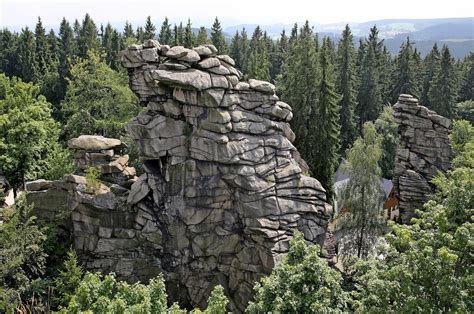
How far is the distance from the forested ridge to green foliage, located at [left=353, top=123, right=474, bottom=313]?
0.11 feet

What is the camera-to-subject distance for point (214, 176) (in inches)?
898

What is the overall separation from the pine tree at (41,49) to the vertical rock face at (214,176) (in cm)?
4263

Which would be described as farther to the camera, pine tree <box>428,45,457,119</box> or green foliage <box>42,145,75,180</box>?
pine tree <box>428,45,457,119</box>

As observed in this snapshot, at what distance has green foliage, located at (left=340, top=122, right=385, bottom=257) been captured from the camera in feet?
86.0

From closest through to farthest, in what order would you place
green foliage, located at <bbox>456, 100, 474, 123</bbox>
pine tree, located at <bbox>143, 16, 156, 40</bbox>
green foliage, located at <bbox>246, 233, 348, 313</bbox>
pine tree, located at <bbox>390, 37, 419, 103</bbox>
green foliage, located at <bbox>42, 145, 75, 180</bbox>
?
1. green foliage, located at <bbox>246, 233, 348, 313</bbox>
2. green foliage, located at <bbox>42, 145, 75, 180</bbox>
3. green foliage, located at <bbox>456, 100, 474, 123</bbox>
4. pine tree, located at <bbox>390, 37, 419, 103</bbox>
5. pine tree, located at <bbox>143, 16, 156, 40</bbox>

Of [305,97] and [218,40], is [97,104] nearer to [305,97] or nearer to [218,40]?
[305,97]

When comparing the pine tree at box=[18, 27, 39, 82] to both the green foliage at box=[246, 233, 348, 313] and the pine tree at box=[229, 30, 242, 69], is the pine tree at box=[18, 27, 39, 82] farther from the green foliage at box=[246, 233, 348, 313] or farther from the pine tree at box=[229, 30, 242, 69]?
the green foliage at box=[246, 233, 348, 313]

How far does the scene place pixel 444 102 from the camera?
48750mm

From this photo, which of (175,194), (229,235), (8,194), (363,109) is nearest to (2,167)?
(8,194)

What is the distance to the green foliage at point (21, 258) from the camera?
67.1 feet

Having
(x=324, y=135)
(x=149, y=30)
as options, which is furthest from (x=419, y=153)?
(x=149, y=30)

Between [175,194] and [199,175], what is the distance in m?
1.64

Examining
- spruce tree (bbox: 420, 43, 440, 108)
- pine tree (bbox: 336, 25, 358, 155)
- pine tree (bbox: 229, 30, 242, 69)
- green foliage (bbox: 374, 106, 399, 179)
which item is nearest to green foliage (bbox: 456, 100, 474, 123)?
spruce tree (bbox: 420, 43, 440, 108)

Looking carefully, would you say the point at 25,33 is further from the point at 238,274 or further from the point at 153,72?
the point at 238,274
